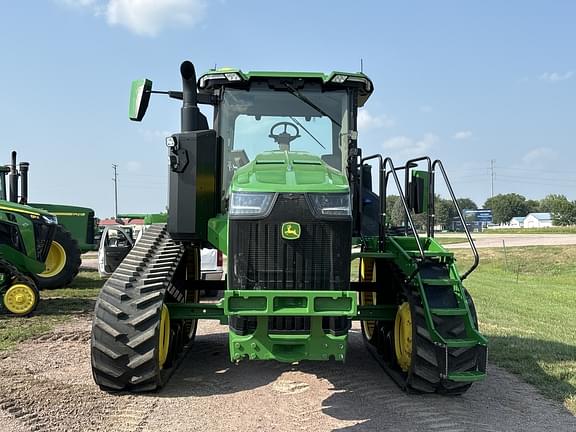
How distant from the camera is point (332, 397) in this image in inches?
214

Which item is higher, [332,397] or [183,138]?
[183,138]

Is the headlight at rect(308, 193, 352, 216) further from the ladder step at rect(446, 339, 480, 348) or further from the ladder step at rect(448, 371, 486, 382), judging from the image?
the ladder step at rect(448, 371, 486, 382)

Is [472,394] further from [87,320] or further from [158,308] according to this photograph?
[87,320]

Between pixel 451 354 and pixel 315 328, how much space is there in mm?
1244

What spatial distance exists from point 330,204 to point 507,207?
478 ft

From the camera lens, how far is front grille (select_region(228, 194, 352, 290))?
488 centimetres

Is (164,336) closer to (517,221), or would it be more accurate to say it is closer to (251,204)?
(251,204)

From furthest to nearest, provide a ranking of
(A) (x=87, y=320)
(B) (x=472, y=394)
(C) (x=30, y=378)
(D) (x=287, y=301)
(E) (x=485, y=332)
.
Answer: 1. (A) (x=87, y=320)
2. (E) (x=485, y=332)
3. (C) (x=30, y=378)
4. (B) (x=472, y=394)
5. (D) (x=287, y=301)

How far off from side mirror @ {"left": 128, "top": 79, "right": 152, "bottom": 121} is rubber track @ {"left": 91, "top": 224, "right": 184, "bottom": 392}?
148 cm

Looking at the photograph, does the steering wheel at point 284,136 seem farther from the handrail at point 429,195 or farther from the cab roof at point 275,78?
the handrail at point 429,195

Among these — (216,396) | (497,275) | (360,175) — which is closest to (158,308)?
(216,396)

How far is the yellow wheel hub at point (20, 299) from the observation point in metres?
10.0

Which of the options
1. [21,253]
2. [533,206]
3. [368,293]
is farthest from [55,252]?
[533,206]

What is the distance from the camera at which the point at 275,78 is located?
6062 millimetres
